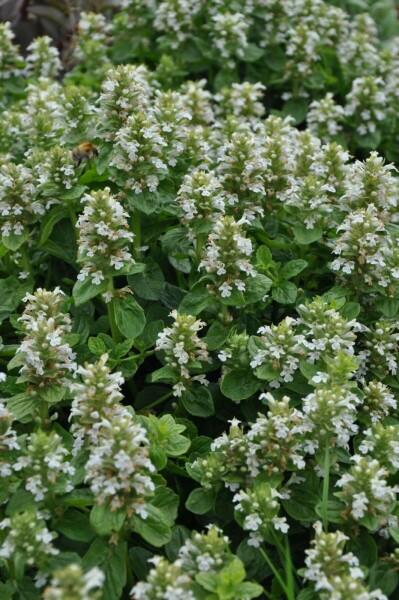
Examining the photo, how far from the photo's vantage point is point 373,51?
5.54m

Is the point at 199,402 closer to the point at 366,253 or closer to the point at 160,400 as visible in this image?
the point at 160,400

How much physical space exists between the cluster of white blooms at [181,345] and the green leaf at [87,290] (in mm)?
291

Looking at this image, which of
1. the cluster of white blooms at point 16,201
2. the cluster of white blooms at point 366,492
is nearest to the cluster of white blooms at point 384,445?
the cluster of white blooms at point 366,492

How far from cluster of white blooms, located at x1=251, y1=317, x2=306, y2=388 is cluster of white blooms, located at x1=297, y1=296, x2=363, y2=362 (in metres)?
0.05

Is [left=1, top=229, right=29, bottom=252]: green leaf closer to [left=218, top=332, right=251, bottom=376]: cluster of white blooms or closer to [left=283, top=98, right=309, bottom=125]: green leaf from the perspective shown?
[left=218, top=332, right=251, bottom=376]: cluster of white blooms

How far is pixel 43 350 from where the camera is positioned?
9.61 ft

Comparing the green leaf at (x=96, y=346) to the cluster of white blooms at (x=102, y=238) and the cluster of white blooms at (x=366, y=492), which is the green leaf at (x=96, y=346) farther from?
the cluster of white blooms at (x=366, y=492)

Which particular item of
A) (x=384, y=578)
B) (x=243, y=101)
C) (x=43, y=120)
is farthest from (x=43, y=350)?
(x=243, y=101)

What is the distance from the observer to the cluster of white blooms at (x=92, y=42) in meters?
5.55

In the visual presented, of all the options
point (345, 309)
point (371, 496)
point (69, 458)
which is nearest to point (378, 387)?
point (345, 309)

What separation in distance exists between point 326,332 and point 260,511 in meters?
0.76

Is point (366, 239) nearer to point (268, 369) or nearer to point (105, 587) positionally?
point (268, 369)

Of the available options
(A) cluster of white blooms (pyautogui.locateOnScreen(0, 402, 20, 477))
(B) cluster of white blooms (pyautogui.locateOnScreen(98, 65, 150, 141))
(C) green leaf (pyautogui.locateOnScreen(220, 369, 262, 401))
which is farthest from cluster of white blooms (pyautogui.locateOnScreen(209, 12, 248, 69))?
(A) cluster of white blooms (pyautogui.locateOnScreen(0, 402, 20, 477))

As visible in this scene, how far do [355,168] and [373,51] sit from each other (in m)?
2.35
